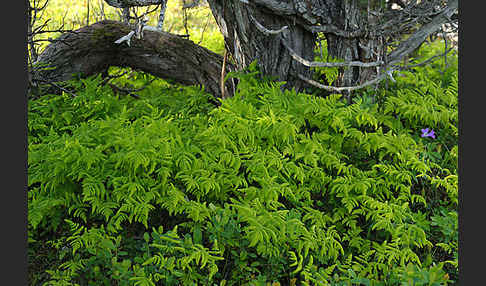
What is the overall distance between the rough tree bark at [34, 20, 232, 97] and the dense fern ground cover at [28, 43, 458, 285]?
1.30 m

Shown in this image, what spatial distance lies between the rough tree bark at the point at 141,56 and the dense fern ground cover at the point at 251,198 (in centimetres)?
130

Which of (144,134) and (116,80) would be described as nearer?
(144,134)

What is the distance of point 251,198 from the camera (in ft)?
10.3

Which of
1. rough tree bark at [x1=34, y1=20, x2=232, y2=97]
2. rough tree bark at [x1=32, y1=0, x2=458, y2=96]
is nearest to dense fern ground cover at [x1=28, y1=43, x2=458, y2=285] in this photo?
rough tree bark at [x1=32, y1=0, x2=458, y2=96]

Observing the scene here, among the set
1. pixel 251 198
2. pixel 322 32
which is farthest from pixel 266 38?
pixel 251 198

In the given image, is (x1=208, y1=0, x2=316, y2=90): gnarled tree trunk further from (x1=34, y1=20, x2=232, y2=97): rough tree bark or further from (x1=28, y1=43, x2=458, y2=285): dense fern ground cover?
(x1=34, y1=20, x2=232, y2=97): rough tree bark

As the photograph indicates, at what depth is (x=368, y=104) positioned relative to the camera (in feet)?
13.3

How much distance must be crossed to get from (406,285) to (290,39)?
8.92 ft

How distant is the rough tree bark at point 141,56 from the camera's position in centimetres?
511

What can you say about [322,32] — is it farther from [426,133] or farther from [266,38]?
[426,133]

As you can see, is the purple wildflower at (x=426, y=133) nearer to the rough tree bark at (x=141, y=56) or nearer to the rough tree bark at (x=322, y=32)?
the rough tree bark at (x=322, y=32)

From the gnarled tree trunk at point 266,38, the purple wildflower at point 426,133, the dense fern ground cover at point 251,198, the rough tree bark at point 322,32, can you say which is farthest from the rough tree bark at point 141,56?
the purple wildflower at point 426,133

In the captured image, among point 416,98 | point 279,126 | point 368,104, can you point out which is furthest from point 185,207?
point 416,98

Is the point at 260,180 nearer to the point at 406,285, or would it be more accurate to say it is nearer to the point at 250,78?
the point at 406,285
